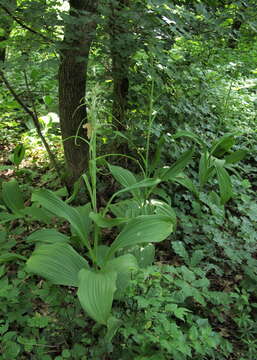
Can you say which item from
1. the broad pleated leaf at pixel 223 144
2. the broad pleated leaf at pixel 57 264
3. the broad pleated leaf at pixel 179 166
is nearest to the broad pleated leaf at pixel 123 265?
the broad pleated leaf at pixel 57 264

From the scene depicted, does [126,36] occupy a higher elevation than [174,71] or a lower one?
higher

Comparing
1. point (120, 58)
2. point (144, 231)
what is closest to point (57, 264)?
point (144, 231)

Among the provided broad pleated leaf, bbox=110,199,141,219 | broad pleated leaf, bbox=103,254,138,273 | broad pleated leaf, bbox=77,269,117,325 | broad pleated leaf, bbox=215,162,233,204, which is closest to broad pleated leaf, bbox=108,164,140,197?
broad pleated leaf, bbox=110,199,141,219

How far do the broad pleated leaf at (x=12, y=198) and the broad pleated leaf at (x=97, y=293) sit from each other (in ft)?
3.49

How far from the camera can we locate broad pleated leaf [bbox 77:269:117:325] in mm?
1488

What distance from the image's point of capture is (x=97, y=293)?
5.09 feet

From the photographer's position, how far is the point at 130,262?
5.65 ft

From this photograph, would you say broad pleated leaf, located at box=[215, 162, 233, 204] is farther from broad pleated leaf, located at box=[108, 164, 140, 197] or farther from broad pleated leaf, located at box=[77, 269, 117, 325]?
broad pleated leaf, located at box=[77, 269, 117, 325]

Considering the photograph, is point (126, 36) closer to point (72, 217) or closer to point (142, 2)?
point (142, 2)

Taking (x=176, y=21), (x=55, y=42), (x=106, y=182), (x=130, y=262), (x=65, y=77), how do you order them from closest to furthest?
(x=130, y=262), (x=176, y=21), (x=55, y=42), (x=65, y=77), (x=106, y=182)

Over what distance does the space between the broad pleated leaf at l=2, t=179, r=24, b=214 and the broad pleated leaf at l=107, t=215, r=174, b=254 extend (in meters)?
0.98

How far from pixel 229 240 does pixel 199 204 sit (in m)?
0.42

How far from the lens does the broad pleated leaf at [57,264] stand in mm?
1727

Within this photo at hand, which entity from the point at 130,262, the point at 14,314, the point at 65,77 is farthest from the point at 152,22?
the point at 14,314
